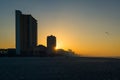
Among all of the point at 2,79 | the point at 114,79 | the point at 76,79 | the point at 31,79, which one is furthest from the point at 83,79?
the point at 2,79

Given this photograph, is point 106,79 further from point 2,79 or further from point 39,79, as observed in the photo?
point 2,79

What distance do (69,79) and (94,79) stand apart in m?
4.88

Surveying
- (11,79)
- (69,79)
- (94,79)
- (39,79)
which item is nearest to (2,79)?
(11,79)

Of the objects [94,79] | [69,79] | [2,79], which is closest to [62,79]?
[69,79]

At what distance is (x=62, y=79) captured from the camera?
69.1 m

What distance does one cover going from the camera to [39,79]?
231 feet

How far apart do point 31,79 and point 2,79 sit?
5.72 metres

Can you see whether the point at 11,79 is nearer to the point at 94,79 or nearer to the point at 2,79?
the point at 2,79

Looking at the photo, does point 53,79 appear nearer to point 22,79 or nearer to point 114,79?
point 22,79

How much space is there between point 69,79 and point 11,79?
35.9ft

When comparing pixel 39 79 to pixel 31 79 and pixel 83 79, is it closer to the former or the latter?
pixel 31 79

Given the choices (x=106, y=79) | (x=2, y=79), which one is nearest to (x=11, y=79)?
(x=2, y=79)

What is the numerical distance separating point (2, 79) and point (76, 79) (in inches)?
543

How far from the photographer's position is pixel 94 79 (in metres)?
69.3
